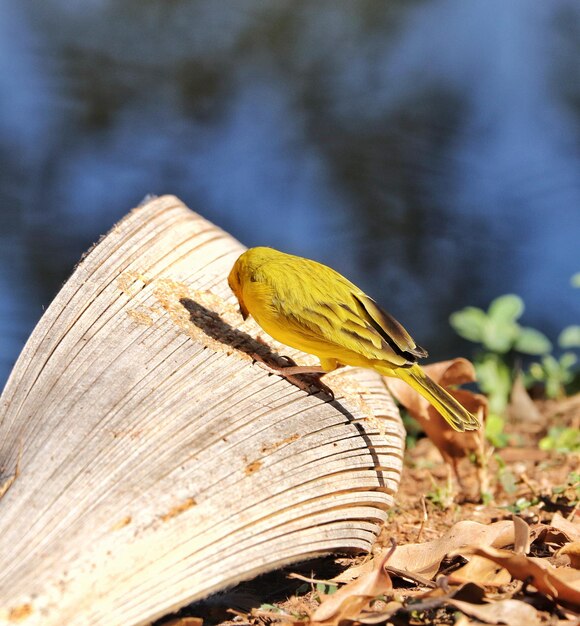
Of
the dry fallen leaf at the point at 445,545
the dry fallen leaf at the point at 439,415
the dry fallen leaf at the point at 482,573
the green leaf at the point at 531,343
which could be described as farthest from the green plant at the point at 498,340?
the dry fallen leaf at the point at 482,573

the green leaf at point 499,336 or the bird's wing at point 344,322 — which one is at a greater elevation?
the green leaf at point 499,336

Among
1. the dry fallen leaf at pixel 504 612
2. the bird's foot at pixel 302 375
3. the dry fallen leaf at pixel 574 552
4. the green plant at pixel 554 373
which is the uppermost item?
the green plant at pixel 554 373

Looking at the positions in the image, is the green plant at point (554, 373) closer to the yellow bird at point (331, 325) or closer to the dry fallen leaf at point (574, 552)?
the yellow bird at point (331, 325)

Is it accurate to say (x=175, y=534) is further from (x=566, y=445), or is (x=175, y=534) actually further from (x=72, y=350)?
(x=566, y=445)

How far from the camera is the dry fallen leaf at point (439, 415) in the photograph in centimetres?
255

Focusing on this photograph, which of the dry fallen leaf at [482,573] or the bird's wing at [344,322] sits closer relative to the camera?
the dry fallen leaf at [482,573]

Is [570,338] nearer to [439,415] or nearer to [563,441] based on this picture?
[563,441]

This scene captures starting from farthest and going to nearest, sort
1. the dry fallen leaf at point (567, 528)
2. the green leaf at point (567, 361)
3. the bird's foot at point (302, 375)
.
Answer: the green leaf at point (567, 361) → the bird's foot at point (302, 375) → the dry fallen leaf at point (567, 528)

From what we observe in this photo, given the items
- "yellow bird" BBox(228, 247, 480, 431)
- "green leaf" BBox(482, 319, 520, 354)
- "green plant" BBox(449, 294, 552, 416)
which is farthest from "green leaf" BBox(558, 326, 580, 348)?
"yellow bird" BBox(228, 247, 480, 431)

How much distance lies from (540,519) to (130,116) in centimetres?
295

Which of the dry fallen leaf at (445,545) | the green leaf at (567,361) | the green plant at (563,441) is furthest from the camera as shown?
the green leaf at (567,361)

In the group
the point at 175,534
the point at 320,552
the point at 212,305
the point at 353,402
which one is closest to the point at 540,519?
the point at 353,402

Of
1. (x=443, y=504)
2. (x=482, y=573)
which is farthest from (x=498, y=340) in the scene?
(x=482, y=573)

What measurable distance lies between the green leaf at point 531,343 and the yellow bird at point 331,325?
1.26 meters
